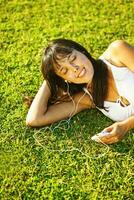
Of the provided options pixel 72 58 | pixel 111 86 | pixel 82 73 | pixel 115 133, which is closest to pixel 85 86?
pixel 111 86

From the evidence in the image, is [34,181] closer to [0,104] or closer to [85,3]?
[0,104]

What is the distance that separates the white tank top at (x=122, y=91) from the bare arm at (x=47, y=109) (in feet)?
1.07

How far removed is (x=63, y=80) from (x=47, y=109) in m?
0.47

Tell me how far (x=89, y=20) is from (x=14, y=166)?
9.24 ft

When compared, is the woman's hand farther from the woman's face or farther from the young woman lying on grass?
the woman's face

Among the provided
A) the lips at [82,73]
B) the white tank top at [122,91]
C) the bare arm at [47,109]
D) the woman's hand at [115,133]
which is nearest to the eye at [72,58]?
the lips at [82,73]

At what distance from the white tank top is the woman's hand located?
151 millimetres

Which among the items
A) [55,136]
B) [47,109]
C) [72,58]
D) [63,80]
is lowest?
[55,136]

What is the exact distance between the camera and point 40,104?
4.79 meters

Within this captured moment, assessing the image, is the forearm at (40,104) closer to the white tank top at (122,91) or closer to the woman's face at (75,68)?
the woman's face at (75,68)

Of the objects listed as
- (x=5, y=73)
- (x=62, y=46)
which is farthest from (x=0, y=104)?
(x=62, y=46)

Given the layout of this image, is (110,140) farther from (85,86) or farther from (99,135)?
(85,86)

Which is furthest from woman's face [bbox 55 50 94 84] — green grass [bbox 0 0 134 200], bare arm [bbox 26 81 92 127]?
green grass [bbox 0 0 134 200]

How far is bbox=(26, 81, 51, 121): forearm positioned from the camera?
4.77 meters
